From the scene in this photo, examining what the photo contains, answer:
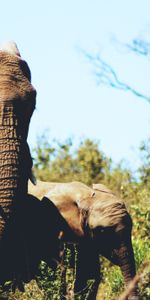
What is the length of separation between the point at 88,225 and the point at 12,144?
1.13 metres

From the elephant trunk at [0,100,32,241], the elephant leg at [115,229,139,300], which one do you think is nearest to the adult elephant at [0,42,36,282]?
the elephant trunk at [0,100,32,241]

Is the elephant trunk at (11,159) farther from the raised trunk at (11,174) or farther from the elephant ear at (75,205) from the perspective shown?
the elephant ear at (75,205)

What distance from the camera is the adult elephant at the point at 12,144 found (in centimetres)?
784

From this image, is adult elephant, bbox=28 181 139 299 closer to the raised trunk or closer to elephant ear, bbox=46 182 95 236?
elephant ear, bbox=46 182 95 236

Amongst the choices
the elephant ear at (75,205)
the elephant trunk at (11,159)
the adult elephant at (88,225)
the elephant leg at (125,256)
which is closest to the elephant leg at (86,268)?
the adult elephant at (88,225)

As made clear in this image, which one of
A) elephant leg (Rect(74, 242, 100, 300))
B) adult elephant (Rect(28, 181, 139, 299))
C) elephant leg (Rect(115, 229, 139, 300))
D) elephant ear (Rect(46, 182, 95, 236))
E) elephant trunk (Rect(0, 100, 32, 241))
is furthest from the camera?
elephant leg (Rect(74, 242, 100, 300))

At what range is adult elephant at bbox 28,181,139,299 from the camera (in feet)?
27.0

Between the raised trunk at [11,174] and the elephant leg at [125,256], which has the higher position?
the raised trunk at [11,174]

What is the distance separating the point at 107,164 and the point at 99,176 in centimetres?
71

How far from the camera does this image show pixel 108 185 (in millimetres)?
20047

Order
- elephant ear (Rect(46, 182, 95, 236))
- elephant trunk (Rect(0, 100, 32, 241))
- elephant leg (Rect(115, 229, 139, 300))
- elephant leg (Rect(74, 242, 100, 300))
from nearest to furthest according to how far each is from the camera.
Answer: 1. elephant trunk (Rect(0, 100, 32, 241))
2. elephant leg (Rect(115, 229, 139, 300))
3. elephant ear (Rect(46, 182, 95, 236))
4. elephant leg (Rect(74, 242, 100, 300))

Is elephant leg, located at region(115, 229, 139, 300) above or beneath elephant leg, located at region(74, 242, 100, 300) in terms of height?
above

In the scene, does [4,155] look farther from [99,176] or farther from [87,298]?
[99,176]

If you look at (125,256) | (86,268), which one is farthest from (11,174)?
(86,268)
